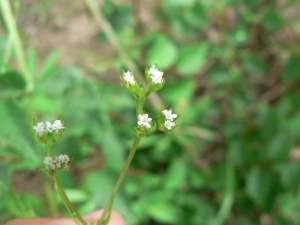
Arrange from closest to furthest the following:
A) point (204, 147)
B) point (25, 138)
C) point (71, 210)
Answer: point (71, 210)
point (25, 138)
point (204, 147)

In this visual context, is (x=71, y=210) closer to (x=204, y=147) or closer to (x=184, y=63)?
(x=184, y=63)

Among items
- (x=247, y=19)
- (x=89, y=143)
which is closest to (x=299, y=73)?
(x=247, y=19)

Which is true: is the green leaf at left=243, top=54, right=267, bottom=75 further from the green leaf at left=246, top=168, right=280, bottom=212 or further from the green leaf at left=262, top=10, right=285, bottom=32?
the green leaf at left=246, top=168, right=280, bottom=212

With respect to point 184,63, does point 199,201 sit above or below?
below

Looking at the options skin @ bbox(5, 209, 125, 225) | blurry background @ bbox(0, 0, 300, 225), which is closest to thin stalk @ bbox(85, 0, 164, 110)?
blurry background @ bbox(0, 0, 300, 225)

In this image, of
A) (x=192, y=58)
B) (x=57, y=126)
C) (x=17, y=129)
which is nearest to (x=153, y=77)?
(x=57, y=126)

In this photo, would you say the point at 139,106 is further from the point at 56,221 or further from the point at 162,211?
the point at 162,211
